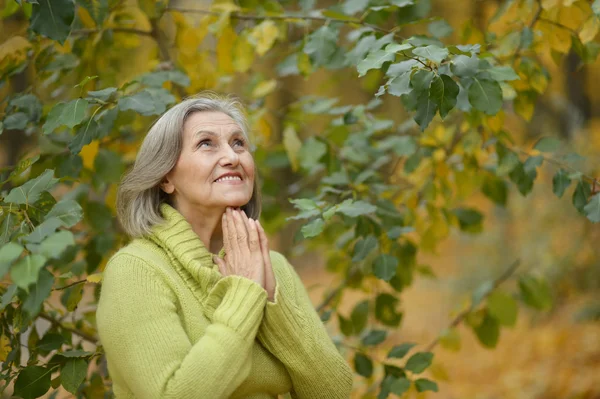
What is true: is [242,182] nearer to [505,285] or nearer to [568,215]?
[568,215]

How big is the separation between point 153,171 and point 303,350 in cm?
71

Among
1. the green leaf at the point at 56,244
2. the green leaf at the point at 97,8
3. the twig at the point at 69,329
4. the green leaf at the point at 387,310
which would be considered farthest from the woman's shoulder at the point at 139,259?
the green leaf at the point at 387,310

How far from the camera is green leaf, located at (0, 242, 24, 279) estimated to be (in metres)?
1.37

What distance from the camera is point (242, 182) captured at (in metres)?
2.02

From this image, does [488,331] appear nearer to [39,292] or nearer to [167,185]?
[167,185]

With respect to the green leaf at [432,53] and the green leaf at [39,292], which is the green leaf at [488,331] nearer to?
the green leaf at [432,53]

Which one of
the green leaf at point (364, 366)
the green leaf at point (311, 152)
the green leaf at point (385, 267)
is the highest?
the green leaf at point (311, 152)

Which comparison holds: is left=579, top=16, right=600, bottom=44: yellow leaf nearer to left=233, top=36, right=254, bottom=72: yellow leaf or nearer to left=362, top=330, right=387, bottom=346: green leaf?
left=233, top=36, right=254, bottom=72: yellow leaf

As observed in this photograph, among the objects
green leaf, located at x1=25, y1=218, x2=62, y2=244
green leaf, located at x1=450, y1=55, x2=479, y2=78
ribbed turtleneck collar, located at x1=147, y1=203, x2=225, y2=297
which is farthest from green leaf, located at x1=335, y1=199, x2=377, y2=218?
green leaf, located at x1=25, y1=218, x2=62, y2=244

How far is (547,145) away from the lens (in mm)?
2447

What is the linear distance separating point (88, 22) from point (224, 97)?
0.69m

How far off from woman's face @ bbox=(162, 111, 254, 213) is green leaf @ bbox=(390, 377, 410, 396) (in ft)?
3.24

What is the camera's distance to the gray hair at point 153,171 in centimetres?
200

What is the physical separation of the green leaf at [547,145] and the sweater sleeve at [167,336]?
1.28 m
